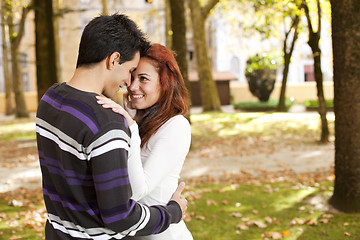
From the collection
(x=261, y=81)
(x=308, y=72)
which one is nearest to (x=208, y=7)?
(x=261, y=81)

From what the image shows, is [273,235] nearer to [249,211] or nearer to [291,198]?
[249,211]

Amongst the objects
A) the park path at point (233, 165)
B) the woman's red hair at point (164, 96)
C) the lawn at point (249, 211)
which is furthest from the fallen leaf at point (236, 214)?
the woman's red hair at point (164, 96)

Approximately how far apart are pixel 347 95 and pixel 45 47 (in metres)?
9.48

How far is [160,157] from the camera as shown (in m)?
2.35

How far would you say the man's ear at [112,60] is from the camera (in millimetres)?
2002

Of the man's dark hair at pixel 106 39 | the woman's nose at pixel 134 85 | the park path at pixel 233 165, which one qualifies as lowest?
the park path at pixel 233 165

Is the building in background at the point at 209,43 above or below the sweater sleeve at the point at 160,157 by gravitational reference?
above

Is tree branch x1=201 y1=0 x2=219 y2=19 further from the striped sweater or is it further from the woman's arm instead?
the striped sweater

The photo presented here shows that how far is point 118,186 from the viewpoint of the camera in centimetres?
186

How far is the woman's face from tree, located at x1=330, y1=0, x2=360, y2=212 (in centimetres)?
438

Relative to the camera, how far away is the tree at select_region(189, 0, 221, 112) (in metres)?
24.6

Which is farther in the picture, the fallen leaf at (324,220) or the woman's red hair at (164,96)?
the fallen leaf at (324,220)

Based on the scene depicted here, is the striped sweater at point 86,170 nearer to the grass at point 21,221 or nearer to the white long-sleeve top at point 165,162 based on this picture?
the white long-sleeve top at point 165,162

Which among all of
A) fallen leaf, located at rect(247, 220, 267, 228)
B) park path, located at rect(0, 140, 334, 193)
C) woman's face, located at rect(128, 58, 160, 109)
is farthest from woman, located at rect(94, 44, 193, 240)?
park path, located at rect(0, 140, 334, 193)
